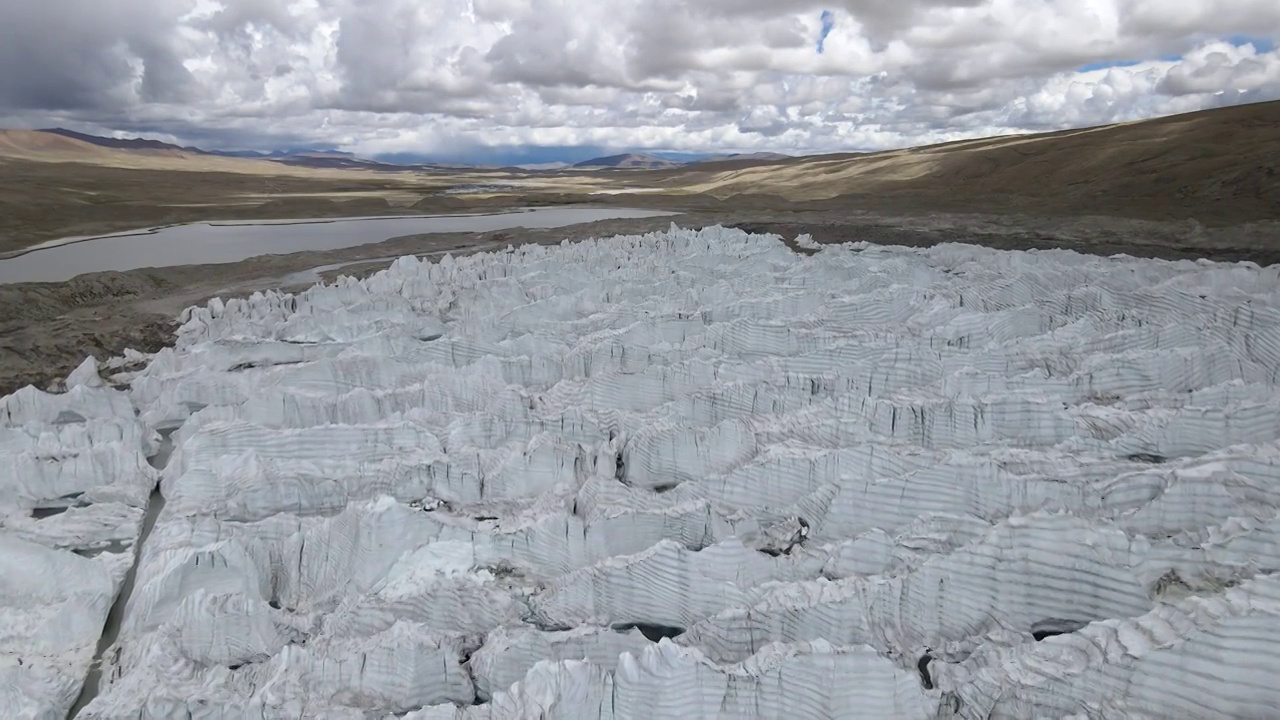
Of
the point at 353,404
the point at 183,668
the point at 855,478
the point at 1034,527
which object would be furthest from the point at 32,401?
the point at 1034,527

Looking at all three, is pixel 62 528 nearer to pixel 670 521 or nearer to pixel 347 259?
pixel 670 521

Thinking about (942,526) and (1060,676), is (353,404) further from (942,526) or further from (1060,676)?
(1060,676)

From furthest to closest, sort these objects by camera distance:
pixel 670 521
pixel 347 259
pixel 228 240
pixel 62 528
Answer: pixel 228 240 < pixel 347 259 < pixel 62 528 < pixel 670 521

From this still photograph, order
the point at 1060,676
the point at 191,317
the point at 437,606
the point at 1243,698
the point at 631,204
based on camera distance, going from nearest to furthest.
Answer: the point at 1243,698, the point at 1060,676, the point at 437,606, the point at 191,317, the point at 631,204

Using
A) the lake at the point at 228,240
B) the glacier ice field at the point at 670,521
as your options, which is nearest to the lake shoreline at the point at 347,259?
the glacier ice field at the point at 670,521

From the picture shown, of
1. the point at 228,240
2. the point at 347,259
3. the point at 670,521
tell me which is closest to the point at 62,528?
the point at 670,521

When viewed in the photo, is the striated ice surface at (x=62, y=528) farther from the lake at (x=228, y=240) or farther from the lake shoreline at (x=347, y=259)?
the lake at (x=228, y=240)

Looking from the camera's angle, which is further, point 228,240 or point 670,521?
point 228,240
